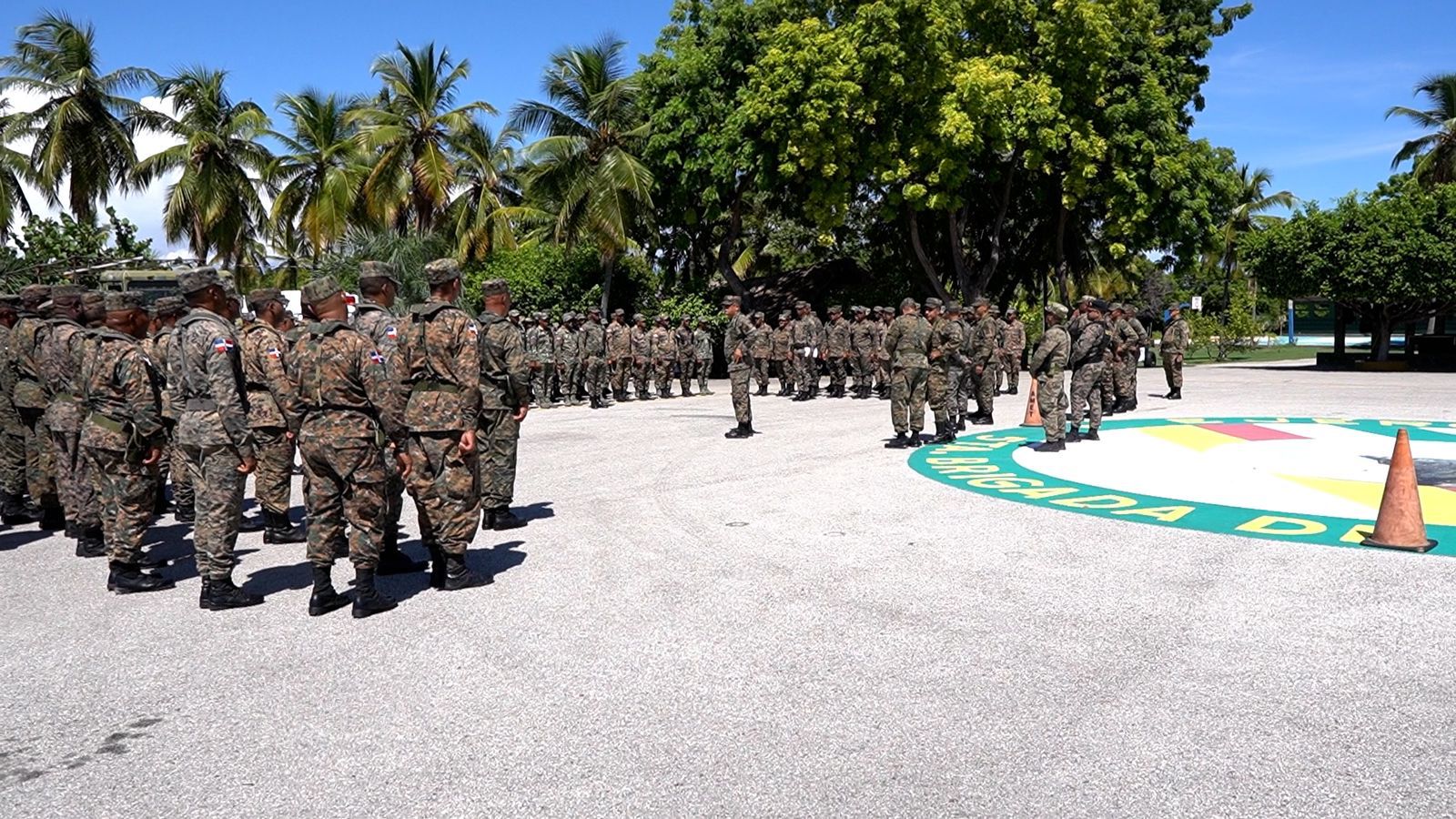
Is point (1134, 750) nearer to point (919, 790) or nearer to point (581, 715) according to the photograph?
point (919, 790)

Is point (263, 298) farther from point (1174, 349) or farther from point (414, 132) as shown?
point (414, 132)

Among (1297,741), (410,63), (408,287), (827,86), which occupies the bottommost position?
(1297,741)

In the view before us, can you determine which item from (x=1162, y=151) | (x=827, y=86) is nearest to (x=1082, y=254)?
(x=1162, y=151)

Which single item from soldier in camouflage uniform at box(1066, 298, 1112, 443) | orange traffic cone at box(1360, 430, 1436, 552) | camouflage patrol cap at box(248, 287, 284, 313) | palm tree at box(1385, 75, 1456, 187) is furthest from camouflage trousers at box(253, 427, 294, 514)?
palm tree at box(1385, 75, 1456, 187)

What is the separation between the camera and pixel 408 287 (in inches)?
1014

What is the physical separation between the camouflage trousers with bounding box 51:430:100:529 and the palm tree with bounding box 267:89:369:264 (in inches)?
911

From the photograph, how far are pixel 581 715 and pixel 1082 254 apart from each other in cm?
3141

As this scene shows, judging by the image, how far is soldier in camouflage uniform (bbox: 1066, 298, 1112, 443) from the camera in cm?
1236

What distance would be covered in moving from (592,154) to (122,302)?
22483 millimetres

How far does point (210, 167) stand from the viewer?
29156 mm

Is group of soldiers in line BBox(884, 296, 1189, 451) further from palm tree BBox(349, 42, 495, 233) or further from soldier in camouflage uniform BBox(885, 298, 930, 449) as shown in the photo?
palm tree BBox(349, 42, 495, 233)

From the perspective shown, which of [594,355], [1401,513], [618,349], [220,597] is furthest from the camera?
[618,349]

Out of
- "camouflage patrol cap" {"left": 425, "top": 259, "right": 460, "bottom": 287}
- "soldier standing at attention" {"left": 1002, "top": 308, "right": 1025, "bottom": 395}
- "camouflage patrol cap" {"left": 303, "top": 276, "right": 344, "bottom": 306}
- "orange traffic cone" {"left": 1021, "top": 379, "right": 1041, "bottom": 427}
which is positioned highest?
"camouflage patrol cap" {"left": 425, "top": 259, "right": 460, "bottom": 287}

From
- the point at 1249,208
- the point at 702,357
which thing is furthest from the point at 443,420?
the point at 1249,208
